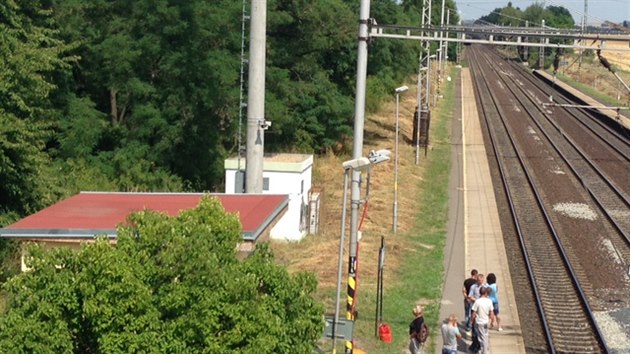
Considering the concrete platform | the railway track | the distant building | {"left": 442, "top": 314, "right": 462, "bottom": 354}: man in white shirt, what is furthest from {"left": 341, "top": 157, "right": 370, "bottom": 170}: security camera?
the railway track

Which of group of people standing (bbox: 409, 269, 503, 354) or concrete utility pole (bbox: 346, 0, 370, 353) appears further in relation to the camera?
group of people standing (bbox: 409, 269, 503, 354)

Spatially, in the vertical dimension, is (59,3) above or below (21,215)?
above

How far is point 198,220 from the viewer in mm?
9953

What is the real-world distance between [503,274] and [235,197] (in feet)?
24.9

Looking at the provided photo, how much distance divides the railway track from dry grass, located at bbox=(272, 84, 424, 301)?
135 inches

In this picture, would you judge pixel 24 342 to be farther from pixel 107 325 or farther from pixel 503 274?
pixel 503 274

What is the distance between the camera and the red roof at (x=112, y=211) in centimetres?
1418

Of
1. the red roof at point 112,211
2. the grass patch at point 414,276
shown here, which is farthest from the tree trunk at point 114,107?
the red roof at point 112,211

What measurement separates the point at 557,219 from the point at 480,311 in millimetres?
13830

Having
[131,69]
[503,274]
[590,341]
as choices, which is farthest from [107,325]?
[131,69]

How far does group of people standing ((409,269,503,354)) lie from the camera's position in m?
14.5

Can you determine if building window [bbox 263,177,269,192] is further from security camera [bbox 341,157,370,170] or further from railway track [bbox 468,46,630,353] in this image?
security camera [bbox 341,157,370,170]

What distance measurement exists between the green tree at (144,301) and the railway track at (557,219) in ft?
29.0

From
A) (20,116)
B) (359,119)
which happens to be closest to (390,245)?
(20,116)
